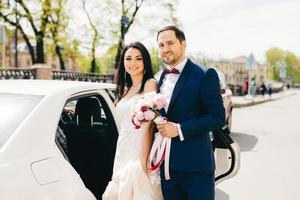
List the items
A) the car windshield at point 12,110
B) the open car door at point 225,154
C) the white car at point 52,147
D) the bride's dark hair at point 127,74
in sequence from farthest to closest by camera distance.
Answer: the open car door at point 225,154
the bride's dark hair at point 127,74
the car windshield at point 12,110
the white car at point 52,147

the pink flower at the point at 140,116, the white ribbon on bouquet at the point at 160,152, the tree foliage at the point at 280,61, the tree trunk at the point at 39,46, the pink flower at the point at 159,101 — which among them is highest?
the tree foliage at the point at 280,61

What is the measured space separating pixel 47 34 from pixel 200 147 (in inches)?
1134

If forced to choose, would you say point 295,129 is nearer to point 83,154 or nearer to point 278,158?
point 278,158

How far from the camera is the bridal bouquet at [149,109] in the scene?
2.76 metres

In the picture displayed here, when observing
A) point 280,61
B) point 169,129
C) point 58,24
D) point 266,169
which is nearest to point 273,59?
point 280,61

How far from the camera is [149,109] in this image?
2762 mm

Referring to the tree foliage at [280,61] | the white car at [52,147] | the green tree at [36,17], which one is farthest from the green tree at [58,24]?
the tree foliage at [280,61]

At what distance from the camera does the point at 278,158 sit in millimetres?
8898

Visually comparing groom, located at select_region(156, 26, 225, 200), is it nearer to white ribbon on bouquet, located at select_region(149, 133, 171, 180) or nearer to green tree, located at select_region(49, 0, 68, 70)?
white ribbon on bouquet, located at select_region(149, 133, 171, 180)

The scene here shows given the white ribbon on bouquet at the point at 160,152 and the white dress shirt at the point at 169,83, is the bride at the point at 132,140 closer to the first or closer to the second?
the white ribbon on bouquet at the point at 160,152

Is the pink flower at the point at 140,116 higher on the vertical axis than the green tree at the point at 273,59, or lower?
lower

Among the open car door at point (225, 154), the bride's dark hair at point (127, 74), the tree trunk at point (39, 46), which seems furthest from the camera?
the tree trunk at point (39, 46)

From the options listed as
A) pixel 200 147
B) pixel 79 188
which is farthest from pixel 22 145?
pixel 200 147

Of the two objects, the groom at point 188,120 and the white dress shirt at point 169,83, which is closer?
the groom at point 188,120
